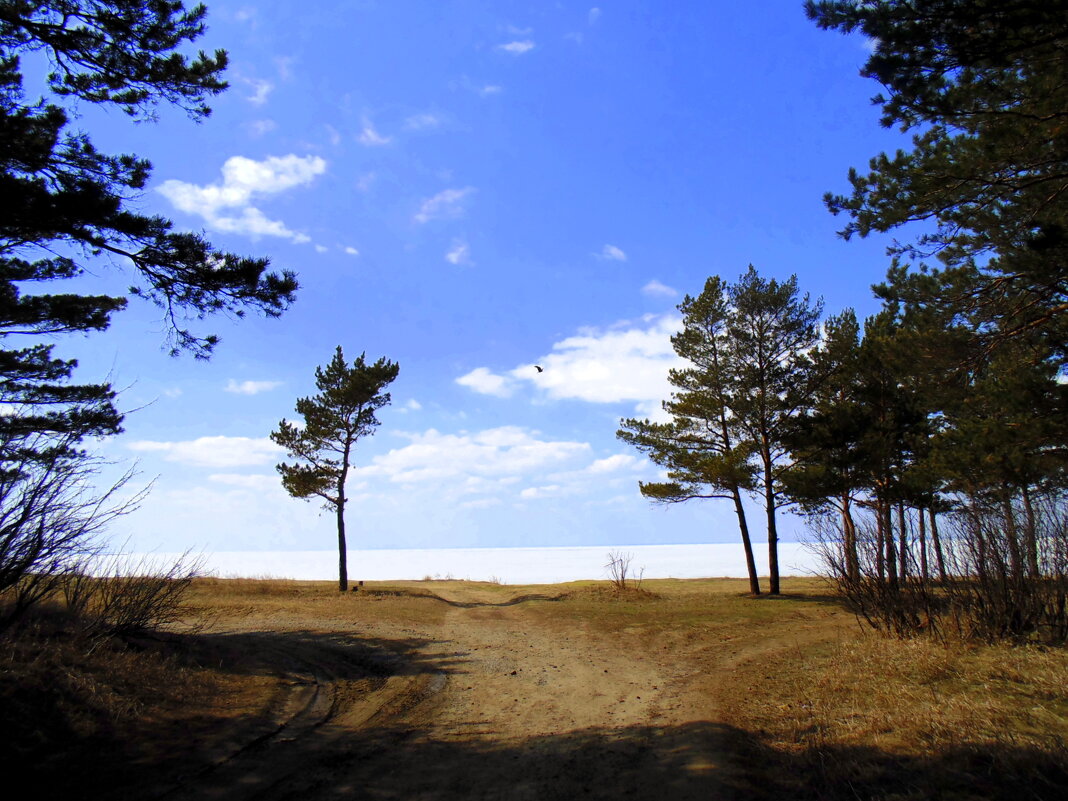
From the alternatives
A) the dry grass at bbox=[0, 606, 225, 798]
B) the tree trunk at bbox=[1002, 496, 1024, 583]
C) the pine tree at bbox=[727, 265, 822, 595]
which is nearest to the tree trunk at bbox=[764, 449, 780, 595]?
the pine tree at bbox=[727, 265, 822, 595]

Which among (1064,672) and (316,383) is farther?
(316,383)

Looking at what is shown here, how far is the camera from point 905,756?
5.09m

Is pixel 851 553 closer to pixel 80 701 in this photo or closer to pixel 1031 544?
pixel 1031 544

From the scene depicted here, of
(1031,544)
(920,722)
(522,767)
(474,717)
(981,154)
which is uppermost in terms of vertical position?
(981,154)

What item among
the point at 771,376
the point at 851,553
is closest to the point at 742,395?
the point at 771,376

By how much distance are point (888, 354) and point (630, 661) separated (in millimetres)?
8882

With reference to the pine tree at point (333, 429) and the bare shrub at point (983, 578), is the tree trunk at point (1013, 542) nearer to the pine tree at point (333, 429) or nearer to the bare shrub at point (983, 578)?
the bare shrub at point (983, 578)

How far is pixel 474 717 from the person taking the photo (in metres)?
7.63

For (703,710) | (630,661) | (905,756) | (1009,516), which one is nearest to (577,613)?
(630,661)

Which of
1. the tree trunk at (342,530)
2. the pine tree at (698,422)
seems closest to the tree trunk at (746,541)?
the pine tree at (698,422)

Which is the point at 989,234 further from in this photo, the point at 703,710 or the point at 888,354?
the point at 703,710

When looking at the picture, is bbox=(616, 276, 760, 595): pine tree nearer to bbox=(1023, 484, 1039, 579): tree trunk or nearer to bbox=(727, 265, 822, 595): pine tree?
bbox=(727, 265, 822, 595): pine tree

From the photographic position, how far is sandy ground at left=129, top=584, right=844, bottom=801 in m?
5.30

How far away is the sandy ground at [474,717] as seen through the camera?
5.30 m
